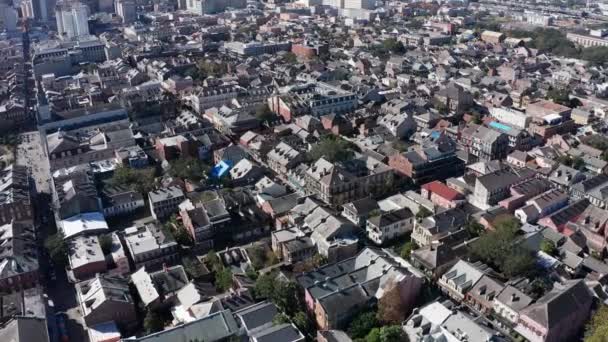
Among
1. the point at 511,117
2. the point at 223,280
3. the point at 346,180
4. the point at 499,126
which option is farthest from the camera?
the point at 511,117

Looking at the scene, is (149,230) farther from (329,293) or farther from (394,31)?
(394,31)

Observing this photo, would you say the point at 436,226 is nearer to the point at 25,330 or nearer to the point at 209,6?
the point at 25,330

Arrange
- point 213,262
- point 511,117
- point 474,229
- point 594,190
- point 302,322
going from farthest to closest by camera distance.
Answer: point 511,117, point 594,190, point 474,229, point 213,262, point 302,322

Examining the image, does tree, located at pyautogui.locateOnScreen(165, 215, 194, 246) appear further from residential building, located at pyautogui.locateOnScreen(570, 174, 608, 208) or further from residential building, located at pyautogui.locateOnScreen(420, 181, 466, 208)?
residential building, located at pyautogui.locateOnScreen(570, 174, 608, 208)

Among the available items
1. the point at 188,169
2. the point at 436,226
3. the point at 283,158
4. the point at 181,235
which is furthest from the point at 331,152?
the point at 181,235

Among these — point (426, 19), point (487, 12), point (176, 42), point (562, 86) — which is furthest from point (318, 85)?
point (487, 12)

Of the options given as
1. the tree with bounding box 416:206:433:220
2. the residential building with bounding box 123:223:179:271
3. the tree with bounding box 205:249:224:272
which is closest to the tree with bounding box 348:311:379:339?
the tree with bounding box 205:249:224:272

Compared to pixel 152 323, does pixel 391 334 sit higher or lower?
higher
